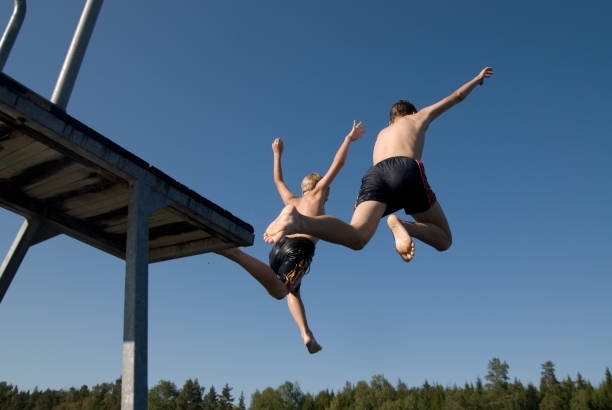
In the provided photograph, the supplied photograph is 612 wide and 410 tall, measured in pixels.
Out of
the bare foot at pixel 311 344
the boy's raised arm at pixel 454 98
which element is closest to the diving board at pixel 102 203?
the bare foot at pixel 311 344

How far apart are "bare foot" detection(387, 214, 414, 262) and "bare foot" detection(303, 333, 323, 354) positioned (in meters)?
2.70

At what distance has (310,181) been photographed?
23.6 feet

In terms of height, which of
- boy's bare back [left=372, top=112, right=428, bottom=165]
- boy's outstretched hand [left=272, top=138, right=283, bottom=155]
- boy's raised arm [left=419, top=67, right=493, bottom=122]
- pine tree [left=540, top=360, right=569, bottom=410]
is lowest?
pine tree [left=540, top=360, right=569, bottom=410]

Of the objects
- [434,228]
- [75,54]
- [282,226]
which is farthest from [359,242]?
[75,54]

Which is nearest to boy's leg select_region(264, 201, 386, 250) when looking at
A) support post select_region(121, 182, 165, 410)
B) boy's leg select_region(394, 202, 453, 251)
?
boy's leg select_region(394, 202, 453, 251)

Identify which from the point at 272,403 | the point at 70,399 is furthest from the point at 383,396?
the point at 70,399

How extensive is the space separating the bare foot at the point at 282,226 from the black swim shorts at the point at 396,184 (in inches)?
43.4

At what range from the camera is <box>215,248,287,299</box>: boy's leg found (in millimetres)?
5340

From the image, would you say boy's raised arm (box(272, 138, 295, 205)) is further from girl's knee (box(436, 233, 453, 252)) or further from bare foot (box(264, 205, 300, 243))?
bare foot (box(264, 205, 300, 243))

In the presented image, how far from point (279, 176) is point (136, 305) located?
4038 millimetres

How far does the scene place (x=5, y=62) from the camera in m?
4.36

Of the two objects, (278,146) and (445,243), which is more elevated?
(278,146)

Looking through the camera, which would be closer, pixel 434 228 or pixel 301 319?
pixel 434 228

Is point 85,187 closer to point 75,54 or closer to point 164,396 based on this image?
point 75,54
